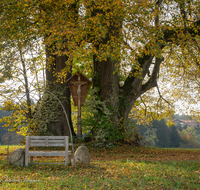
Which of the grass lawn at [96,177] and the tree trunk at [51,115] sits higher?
the tree trunk at [51,115]

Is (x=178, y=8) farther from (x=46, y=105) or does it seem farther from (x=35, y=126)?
(x=35, y=126)

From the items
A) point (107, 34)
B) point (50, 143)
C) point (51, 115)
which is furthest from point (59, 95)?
point (50, 143)

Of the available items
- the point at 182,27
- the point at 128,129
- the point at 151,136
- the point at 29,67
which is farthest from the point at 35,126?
the point at 151,136

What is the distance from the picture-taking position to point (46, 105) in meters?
10.8

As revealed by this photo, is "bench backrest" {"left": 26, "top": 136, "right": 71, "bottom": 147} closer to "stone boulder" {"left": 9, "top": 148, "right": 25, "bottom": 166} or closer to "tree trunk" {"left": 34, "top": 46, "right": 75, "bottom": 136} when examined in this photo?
"stone boulder" {"left": 9, "top": 148, "right": 25, "bottom": 166}

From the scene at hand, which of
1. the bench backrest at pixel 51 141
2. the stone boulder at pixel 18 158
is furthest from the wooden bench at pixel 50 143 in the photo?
the stone boulder at pixel 18 158

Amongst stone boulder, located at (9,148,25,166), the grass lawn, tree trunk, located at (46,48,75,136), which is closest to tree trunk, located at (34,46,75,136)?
tree trunk, located at (46,48,75,136)

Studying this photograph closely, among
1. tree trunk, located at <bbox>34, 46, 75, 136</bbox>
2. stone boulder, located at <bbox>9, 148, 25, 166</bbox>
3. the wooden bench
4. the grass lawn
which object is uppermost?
tree trunk, located at <bbox>34, 46, 75, 136</bbox>

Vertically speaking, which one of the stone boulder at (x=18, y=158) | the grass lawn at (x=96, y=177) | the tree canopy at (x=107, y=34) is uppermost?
the tree canopy at (x=107, y=34)

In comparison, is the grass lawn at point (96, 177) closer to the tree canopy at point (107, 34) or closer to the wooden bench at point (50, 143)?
the wooden bench at point (50, 143)

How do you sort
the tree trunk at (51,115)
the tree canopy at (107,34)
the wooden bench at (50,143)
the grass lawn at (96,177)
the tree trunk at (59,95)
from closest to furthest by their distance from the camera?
the grass lawn at (96,177) < the wooden bench at (50,143) < the tree canopy at (107,34) < the tree trunk at (51,115) < the tree trunk at (59,95)

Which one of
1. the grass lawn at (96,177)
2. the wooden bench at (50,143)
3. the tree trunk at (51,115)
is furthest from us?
the tree trunk at (51,115)

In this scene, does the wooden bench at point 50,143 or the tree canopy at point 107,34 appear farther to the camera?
the tree canopy at point 107,34

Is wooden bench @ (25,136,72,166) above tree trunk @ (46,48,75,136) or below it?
below
